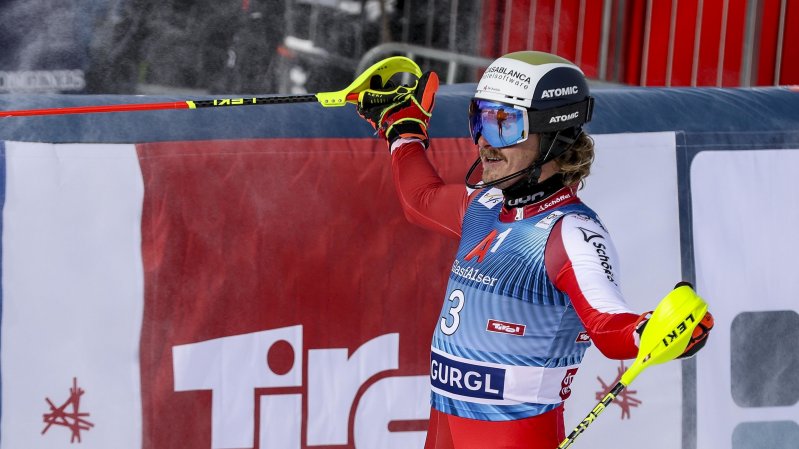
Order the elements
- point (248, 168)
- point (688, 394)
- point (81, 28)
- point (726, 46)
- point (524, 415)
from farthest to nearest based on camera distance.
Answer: point (726, 46)
point (81, 28)
point (688, 394)
point (248, 168)
point (524, 415)

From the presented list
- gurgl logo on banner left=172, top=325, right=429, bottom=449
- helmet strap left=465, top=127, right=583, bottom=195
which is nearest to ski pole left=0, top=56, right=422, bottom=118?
helmet strap left=465, top=127, right=583, bottom=195

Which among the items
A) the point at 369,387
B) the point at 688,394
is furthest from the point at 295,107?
the point at 688,394

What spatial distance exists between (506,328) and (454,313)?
0.59 ft

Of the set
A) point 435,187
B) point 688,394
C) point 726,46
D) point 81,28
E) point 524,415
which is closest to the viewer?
point 524,415

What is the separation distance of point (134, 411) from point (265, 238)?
2.41 ft

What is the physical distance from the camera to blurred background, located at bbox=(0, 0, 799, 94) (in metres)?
5.36

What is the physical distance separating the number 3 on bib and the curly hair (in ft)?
1.46

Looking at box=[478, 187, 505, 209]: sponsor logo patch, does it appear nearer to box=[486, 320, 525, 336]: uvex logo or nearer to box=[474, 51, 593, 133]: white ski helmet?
box=[474, 51, 593, 133]: white ski helmet

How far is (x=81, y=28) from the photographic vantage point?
5348 millimetres

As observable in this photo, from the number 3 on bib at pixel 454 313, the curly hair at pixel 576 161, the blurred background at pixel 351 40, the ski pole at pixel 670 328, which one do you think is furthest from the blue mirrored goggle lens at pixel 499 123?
the blurred background at pixel 351 40

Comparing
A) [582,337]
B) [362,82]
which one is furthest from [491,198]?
[362,82]

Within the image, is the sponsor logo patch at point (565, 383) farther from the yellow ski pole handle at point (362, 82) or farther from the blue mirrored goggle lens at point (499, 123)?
the yellow ski pole handle at point (362, 82)

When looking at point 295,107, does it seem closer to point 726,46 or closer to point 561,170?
point 561,170

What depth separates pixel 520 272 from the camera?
124 inches
